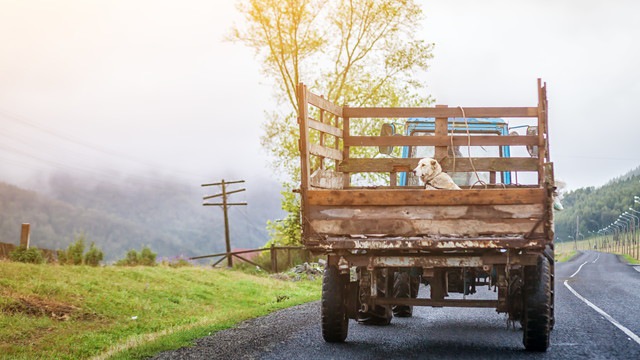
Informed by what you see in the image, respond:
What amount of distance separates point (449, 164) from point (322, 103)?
6.96 ft

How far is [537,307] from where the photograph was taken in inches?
356

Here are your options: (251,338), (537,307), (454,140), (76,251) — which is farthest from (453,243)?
(76,251)

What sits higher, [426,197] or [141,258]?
[426,197]

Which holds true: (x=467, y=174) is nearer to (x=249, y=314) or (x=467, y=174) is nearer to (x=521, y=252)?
(x=521, y=252)

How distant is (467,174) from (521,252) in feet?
12.1

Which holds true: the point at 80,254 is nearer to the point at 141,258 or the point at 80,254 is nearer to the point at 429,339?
the point at 141,258

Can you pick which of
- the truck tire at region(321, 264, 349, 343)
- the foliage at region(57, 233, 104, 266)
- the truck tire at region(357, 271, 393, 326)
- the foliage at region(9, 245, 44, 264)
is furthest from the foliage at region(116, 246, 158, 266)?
the truck tire at region(321, 264, 349, 343)

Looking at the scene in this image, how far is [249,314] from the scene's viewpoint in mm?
15031

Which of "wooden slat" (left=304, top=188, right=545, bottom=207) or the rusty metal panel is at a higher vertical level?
"wooden slat" (left=304, top=188, right=545, bottom=207)

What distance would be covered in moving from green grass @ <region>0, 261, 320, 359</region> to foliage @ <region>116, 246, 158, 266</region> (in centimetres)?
457

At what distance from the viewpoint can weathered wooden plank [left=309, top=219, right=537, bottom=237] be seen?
882cm

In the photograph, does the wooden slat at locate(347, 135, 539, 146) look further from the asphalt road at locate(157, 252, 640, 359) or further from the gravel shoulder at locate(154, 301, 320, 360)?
the gravel shoulder at locate(154, 301, 320, 360)

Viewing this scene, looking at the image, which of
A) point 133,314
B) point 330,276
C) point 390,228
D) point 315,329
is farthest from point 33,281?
point 390,228

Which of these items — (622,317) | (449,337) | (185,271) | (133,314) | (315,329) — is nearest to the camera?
(449,337)
